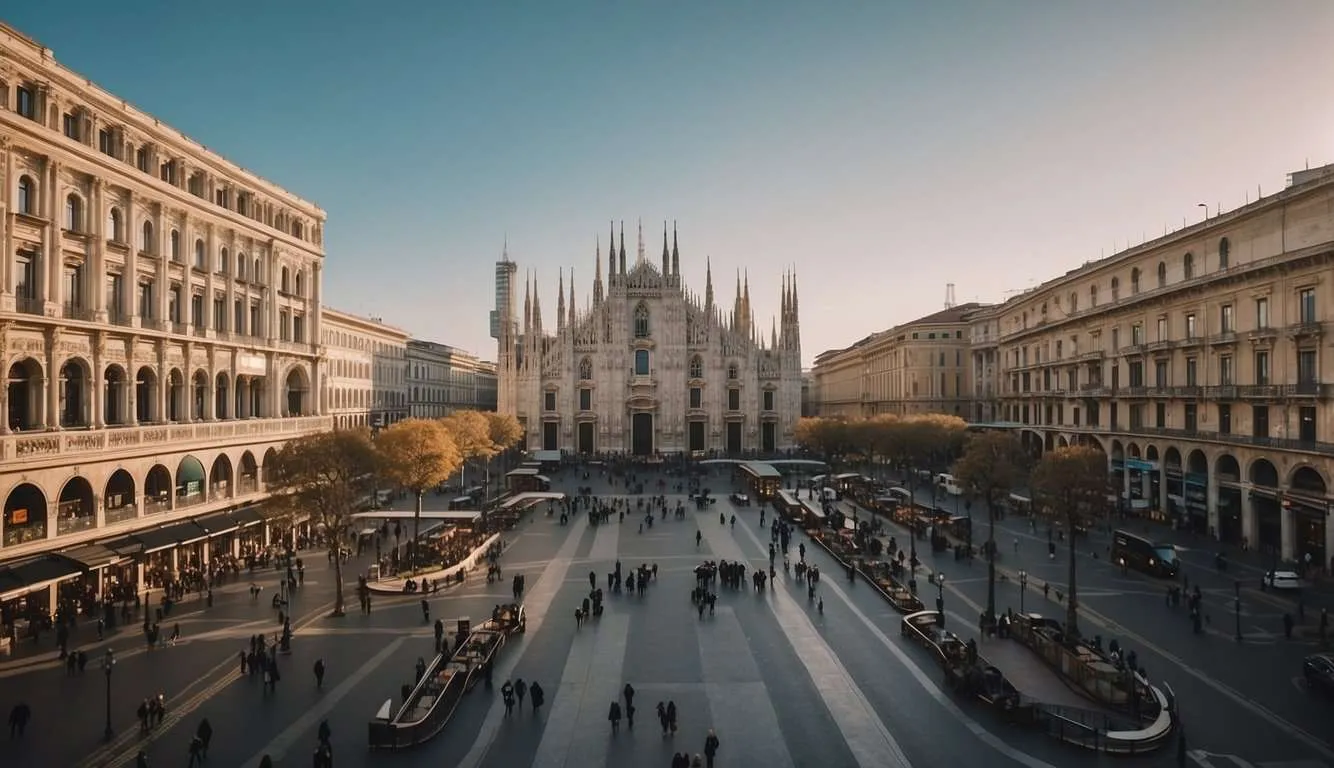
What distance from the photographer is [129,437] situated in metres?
31.3

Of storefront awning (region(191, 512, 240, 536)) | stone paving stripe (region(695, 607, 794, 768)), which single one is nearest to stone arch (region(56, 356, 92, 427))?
storefront awning (region(191, 512, 240, 536))

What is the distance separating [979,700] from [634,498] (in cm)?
4314

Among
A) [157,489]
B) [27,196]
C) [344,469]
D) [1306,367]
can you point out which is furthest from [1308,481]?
[27,196]

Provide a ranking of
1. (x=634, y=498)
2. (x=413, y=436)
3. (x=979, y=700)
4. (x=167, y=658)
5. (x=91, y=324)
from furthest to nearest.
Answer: (x=634, y=498) → (x=413, y=436) → (x=91, y=324) → (x=167, y=658) → (x=979, y=700)

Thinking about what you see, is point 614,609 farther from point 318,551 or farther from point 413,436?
point 318,551

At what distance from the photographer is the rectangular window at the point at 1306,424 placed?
119 feet

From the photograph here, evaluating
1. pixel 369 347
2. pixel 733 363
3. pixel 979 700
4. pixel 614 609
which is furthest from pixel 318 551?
pixel 733 363

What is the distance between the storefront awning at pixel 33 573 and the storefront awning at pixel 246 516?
28.9ft

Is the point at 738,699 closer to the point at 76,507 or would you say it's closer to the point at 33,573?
the point at 33,573

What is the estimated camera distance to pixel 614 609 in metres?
30.0

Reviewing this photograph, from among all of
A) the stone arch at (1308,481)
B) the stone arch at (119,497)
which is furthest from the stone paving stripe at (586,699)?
the stone arch at (1308,481)

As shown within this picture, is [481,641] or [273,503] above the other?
[273,503]

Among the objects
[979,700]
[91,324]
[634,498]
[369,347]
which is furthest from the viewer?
[369,347]

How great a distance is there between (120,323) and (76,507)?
7.39m
